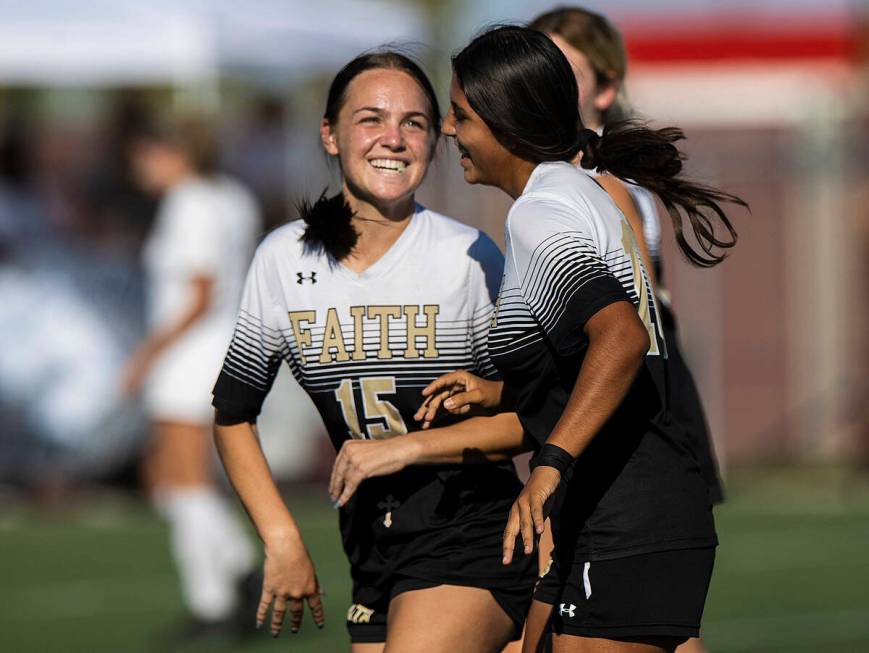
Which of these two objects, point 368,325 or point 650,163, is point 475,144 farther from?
point 368,325

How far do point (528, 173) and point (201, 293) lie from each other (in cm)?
503

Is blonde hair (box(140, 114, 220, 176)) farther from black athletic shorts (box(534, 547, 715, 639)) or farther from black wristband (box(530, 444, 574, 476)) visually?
black wristband (box(530, 444, 574, 476))

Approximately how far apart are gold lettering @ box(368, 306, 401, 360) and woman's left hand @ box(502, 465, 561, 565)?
96cm

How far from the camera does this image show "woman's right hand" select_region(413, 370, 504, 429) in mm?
4180

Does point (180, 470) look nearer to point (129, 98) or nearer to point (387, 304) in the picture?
point (387, 304)

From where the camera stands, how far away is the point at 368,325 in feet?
14.7

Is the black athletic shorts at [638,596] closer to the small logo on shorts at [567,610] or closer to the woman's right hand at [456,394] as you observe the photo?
the small logo on shorts at [567,610]

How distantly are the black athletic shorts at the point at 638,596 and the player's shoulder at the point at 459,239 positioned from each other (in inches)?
40.9

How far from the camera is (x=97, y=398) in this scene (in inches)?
610

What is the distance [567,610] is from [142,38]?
12.5 meters

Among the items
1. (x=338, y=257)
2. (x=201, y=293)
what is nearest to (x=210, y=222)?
(x=201, y=293)

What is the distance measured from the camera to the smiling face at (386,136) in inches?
180

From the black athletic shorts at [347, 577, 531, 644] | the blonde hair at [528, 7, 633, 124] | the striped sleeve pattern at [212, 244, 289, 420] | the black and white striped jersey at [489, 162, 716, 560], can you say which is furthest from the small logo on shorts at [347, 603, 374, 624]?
the blonde hair at [528, 7, 633, 124]

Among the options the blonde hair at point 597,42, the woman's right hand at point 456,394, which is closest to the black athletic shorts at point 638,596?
the woman's right hand at point 456,394
